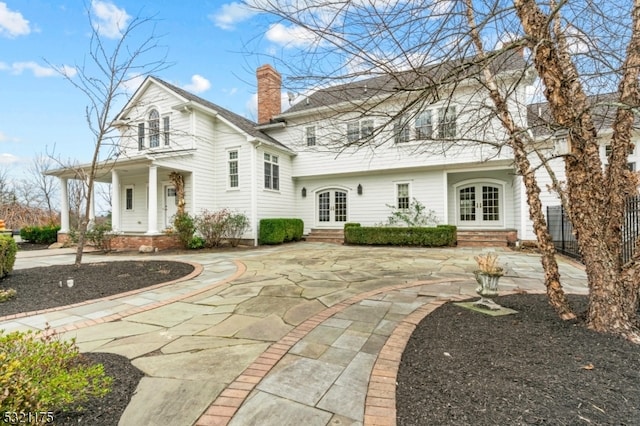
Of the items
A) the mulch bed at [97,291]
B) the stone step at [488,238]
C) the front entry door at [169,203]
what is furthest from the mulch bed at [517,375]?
the front entry door at [169,203]

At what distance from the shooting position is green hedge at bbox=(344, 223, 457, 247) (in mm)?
11125

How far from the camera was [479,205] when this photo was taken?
43.1 ft

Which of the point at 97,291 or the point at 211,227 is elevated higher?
the point at 211,227

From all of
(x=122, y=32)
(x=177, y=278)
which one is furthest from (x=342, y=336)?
(x=122, y=32)

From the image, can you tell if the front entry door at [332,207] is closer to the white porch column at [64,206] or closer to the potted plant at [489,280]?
the potted plant at [489,280]

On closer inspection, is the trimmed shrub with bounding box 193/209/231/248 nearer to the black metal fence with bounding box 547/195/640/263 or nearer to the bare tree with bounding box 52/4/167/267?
the bare tree with bounding box 52/4/167/267

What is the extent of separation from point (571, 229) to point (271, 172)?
10.4m

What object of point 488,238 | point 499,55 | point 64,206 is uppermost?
point 499,55

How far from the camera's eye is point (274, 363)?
2.51 m

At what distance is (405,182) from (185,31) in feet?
34.3

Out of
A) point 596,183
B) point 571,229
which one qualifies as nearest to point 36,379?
point 596,183

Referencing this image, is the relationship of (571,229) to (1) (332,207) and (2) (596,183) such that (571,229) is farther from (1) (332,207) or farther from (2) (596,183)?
(1) (332,207)

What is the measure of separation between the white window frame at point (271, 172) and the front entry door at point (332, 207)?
2387mm

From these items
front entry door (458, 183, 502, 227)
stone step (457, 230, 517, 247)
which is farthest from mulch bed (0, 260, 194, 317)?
front entry door (458, 183, 502, 227)
